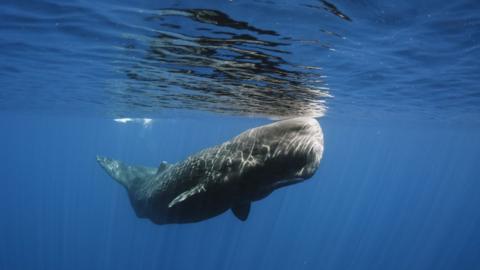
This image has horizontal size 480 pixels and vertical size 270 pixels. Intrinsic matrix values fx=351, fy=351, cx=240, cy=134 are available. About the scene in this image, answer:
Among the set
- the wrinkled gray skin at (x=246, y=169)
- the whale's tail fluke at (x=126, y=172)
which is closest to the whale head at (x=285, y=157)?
the wrinkled gray skin at (x=246, y=169)

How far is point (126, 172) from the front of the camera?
1333cm

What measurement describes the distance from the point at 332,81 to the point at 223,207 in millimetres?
11482

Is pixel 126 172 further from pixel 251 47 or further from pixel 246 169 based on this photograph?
pixel 246 169

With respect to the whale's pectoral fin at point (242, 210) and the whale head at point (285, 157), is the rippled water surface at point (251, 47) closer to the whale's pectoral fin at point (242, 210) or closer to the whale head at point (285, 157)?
the whale head at point (285, 157)

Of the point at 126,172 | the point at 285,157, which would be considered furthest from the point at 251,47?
the point at 126,172

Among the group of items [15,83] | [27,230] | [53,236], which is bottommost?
[53,236]

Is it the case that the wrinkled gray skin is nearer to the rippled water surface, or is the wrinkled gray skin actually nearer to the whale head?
the whale head

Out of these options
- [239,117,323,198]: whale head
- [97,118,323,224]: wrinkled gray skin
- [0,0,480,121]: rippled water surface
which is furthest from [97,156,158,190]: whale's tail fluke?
[239,117,323,198]: whale head

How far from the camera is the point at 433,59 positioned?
13.1 metres

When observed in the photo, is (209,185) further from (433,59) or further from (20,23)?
(433,59)

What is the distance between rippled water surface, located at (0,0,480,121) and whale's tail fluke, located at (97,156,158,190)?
414 cm

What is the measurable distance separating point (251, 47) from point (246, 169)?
19.0 feet

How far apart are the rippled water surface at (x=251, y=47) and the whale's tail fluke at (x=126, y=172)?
4.14 m

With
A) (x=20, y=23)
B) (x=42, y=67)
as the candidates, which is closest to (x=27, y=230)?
(x=42, y=67)
